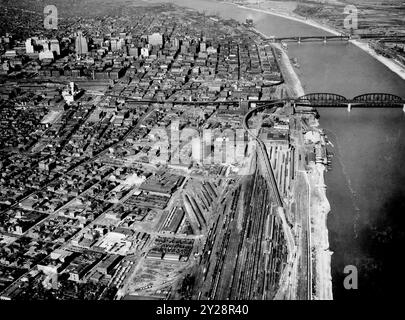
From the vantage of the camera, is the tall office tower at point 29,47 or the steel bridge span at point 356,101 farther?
the tall office tower at point 29,47

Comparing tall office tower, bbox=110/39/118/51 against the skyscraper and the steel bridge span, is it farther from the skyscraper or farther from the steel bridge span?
the steel bridge span

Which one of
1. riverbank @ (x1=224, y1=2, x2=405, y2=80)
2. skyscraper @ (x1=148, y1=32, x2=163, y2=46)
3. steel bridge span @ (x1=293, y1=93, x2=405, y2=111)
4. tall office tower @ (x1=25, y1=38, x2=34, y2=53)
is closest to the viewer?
steel bridge span @ (x1=293, y1=93, x2=405, y2=111)

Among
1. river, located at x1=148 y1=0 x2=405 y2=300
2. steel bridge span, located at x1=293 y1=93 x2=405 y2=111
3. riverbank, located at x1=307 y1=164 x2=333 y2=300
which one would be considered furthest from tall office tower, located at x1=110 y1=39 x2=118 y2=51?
riverbank, located at x1=307 y1=164 x2=333 y2=300

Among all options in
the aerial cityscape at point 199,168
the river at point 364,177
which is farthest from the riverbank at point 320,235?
the river at point 364,177

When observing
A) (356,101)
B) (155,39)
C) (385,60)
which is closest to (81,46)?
(155,39)

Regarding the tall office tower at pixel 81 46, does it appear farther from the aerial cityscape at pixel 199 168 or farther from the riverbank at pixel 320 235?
the riverbank at pixel 320 235
